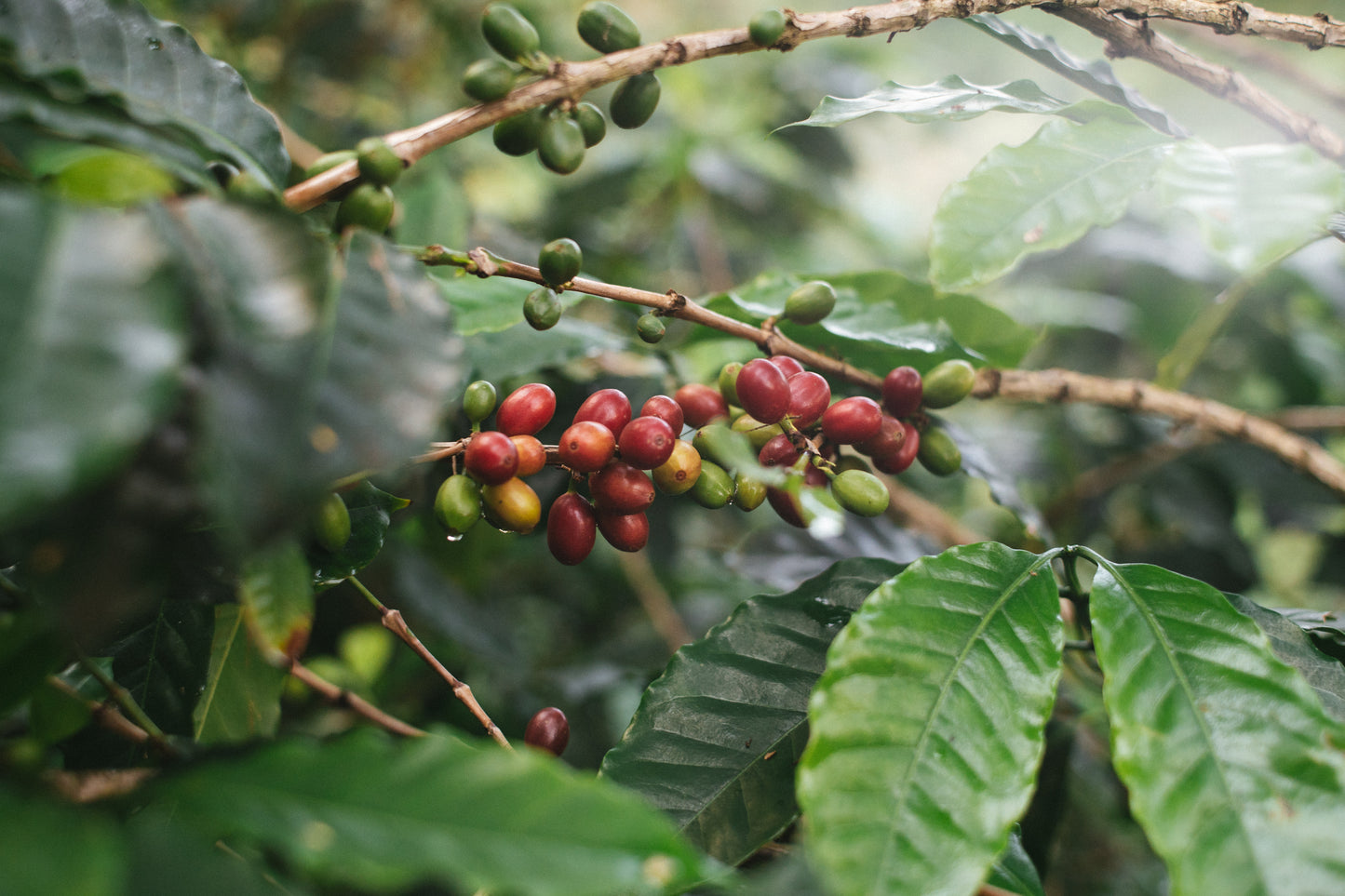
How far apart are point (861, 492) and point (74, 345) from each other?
0.59 metres

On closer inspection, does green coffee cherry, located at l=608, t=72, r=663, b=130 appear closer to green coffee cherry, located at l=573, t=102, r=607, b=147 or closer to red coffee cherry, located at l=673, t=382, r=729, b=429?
green coffee cherry, located at l=573, t=102, r=607, b=147

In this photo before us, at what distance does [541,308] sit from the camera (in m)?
0.67

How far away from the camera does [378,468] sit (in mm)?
399

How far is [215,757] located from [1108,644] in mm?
669

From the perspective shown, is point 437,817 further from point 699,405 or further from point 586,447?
point 699,405

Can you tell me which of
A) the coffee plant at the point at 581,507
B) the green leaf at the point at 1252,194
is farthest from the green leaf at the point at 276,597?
the green leaf at the point at 1252,194

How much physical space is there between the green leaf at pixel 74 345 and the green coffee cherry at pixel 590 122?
0.40 meters

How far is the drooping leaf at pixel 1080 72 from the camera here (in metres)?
0.79

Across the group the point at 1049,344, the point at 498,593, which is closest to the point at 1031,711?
the point at 498,593

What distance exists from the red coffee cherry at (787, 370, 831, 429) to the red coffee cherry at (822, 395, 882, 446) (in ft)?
0.05

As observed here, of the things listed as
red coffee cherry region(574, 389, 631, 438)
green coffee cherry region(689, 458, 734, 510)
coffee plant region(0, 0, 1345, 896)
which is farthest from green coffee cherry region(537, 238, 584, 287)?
green coffee cherry region(689, 458, 734, 510)

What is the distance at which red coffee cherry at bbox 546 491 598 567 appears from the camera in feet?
2.27

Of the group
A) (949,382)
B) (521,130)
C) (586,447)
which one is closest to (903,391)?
(949,382)

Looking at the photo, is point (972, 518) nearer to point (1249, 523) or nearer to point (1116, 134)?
point (1249, 523)
